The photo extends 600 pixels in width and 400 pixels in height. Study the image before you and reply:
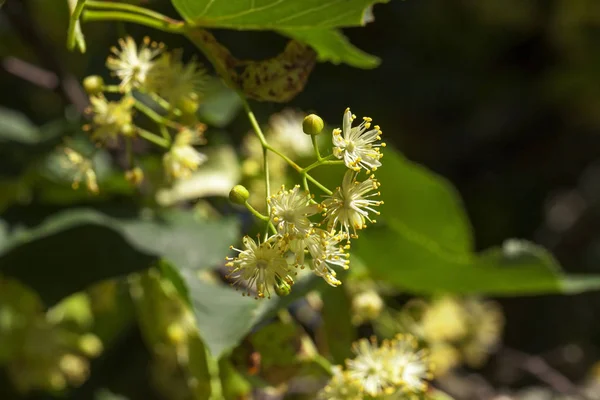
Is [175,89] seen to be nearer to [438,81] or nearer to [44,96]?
[438,81]

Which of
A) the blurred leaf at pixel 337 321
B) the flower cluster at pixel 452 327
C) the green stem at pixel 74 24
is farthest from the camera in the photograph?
the flower cluster at pixel 452 327

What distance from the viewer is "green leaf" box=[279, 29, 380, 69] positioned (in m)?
0.87

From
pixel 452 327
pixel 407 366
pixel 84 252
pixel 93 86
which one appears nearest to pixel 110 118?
pixel 93 86

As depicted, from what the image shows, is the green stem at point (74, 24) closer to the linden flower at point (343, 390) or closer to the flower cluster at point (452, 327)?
the linden flower at point (343, 390)

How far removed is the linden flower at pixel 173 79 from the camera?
2.81 ft

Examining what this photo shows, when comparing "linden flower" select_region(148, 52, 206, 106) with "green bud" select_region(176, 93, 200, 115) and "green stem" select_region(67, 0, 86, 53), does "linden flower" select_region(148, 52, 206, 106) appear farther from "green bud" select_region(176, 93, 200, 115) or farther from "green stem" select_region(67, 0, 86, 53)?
"green stem" select_region(67, 0, 86, 53)

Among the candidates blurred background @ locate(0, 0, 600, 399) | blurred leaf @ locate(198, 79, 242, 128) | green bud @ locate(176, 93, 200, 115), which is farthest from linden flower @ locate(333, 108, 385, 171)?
blurred background @ locate(0, 0, 600, 399)

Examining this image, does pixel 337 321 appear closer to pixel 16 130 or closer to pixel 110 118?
pixel 110 118

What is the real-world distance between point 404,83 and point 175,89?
1.28 meters

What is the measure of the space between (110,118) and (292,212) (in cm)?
30

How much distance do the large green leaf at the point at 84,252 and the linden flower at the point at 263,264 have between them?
267 millimetres

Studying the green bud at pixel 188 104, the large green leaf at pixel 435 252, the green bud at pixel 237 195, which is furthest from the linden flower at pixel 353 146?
the large green leaf at pixel 435 252

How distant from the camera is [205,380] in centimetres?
97

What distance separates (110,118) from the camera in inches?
34.8
